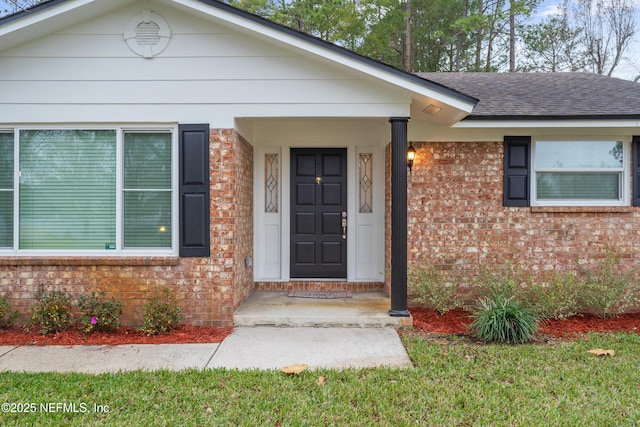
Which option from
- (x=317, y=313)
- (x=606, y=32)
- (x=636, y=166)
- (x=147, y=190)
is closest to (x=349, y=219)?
(x=317, y=313)

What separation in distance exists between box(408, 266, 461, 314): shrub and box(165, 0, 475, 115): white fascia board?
239cm

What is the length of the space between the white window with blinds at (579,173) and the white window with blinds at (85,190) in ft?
17.1

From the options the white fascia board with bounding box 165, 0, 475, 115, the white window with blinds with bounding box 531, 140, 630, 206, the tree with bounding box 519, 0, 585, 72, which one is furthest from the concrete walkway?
the tree with bounding box 519, 0, 585, 72

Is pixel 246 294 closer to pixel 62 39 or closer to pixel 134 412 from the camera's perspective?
pixel 134 412

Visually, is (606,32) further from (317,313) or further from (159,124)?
(159,124)

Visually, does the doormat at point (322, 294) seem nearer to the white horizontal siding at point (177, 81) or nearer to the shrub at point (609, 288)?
the white horizontal siding at point (177, 81)

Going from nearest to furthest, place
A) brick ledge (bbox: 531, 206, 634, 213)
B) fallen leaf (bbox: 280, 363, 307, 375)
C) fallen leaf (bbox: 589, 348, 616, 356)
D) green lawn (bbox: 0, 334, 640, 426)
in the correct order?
1. green lawn (bbox: 0, 334, 640, 426)
2. fallen leaf (bbox: 280, 363, 307, 375)
3. fallen leaf (bbox: 589, 348, 616, 356)
4. brick ledge (bbox: 531, 206, 634, 213)

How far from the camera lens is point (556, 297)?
5.67 metres

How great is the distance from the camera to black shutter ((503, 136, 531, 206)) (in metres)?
6.25

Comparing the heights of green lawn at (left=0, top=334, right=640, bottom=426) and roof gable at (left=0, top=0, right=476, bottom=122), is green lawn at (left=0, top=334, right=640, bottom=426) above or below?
below

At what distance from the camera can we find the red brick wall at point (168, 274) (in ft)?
17.6

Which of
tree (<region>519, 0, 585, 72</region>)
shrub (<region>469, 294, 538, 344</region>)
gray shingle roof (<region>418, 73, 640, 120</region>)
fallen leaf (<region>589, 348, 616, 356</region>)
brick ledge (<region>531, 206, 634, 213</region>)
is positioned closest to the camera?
fallen leaf (<region>589, 348, 616, 356</region>)

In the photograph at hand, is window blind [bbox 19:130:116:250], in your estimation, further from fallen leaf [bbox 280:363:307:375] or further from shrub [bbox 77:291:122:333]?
fallen leaf [bbox 280:363:307:375]

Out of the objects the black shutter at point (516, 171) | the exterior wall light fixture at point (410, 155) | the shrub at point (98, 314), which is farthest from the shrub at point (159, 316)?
the black shutter at point (516, 171)
